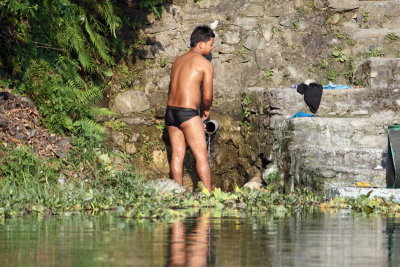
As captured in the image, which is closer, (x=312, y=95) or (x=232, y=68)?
(x=312, y=95)

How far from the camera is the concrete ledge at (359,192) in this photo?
9.75 meters

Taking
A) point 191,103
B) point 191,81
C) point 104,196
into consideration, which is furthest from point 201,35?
point 104,196

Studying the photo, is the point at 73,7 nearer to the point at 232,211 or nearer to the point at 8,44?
the point at 8,44

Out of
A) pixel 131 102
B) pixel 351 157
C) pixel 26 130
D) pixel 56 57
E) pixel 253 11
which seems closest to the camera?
pixel 26 130

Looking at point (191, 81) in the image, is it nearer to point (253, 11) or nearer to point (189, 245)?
point (253, 11)

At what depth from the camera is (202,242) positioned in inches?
222

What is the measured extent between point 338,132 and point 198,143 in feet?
6.20

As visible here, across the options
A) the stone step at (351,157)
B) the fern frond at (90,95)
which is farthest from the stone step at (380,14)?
the fern frond at (90,95)

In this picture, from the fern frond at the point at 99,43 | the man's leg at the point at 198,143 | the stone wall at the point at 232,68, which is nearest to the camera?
the man's leg at the point at 198,143

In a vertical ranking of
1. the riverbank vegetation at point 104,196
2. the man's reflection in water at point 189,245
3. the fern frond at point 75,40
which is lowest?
the man's reflection in water at point 189,245

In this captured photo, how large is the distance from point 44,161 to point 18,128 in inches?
29.3

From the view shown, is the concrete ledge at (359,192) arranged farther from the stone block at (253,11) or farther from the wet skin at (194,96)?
the stone block at (253,11)

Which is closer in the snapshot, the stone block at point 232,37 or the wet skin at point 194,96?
the wet skin at point 194,96

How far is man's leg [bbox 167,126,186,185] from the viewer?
41.2 ft
